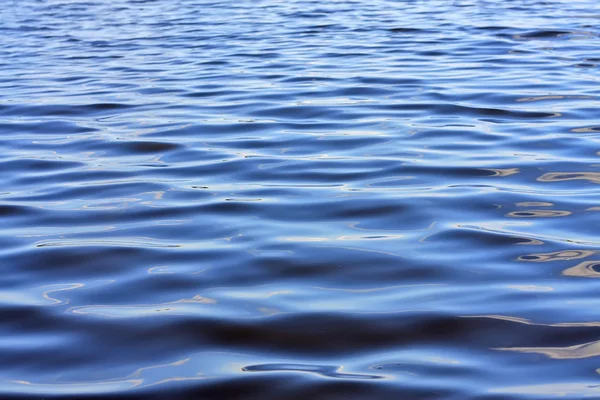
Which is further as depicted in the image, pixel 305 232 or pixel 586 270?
pixel 305 232

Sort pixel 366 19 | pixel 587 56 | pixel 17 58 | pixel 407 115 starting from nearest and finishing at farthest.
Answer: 1. pixel 407 115
2. pixel 587 56
3. pixel 17 58
4. pixel 366 19

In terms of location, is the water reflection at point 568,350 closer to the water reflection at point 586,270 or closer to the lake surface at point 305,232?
the lake surface at point 305,232

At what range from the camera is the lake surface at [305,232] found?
2.39m

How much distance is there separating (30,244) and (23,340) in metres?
0.92

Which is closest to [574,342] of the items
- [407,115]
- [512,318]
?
[512,318]

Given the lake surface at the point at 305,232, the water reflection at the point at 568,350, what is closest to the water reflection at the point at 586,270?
the lake surface at the point at 305,232

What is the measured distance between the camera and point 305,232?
3.47 metres

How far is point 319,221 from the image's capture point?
3.61m

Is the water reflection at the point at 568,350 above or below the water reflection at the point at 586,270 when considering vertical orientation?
below

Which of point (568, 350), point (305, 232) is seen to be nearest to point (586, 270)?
point (568, 350)

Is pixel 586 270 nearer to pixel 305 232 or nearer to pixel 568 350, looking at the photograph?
pixel 568 350

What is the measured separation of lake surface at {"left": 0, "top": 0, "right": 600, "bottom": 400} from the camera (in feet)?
7.84

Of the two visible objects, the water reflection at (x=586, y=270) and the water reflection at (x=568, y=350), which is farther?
the water reflection at (x=586, y=270)

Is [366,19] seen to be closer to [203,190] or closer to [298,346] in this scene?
[203,190]
